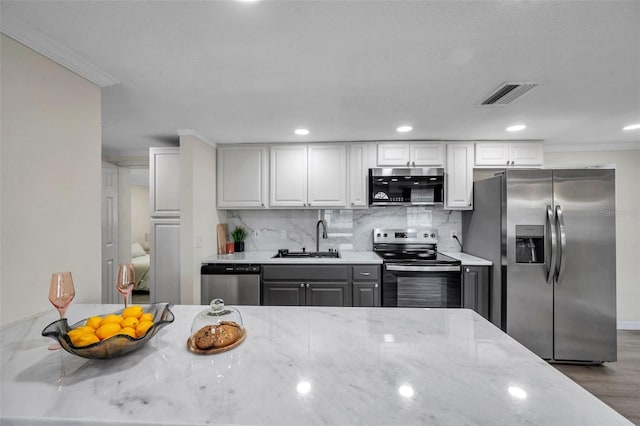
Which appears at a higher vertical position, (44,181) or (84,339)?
(44,181)

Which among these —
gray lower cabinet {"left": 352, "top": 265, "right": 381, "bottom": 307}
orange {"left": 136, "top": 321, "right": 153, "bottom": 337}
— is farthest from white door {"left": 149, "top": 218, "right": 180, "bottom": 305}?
orange {"left": 136, "top": 321, "right": 153, "bottom": 337}

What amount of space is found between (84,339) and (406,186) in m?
3.15

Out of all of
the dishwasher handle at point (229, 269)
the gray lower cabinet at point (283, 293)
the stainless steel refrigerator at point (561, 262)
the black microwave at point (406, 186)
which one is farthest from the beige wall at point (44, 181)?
the stainless steel refrigerator at point (561, 262)

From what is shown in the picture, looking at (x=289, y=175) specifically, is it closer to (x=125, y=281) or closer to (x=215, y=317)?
(x=125, y=281)

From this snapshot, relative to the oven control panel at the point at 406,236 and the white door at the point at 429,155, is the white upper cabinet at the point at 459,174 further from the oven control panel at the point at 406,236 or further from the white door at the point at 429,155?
the oven control panel at the point at 406,236

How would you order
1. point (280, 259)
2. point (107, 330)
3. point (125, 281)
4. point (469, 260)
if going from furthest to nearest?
1. point (280, 259)
2. point (469, 260)
3. point (125, 281)
4. point (107, 330)

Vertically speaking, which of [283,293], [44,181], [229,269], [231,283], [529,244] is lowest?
[283,293]

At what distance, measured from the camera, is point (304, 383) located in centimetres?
83

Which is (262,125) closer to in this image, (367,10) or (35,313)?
(367,10)

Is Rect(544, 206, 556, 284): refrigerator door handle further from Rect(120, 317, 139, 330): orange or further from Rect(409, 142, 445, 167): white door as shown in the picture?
Rect(120, 317, 139, 330): orange

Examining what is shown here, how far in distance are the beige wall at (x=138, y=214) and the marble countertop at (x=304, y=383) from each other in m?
7.13

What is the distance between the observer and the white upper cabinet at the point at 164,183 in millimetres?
3314

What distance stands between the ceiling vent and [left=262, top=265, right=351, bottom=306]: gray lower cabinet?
1996 millimetres

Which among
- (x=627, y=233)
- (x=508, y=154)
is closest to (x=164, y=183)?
(x=508, y=154)
